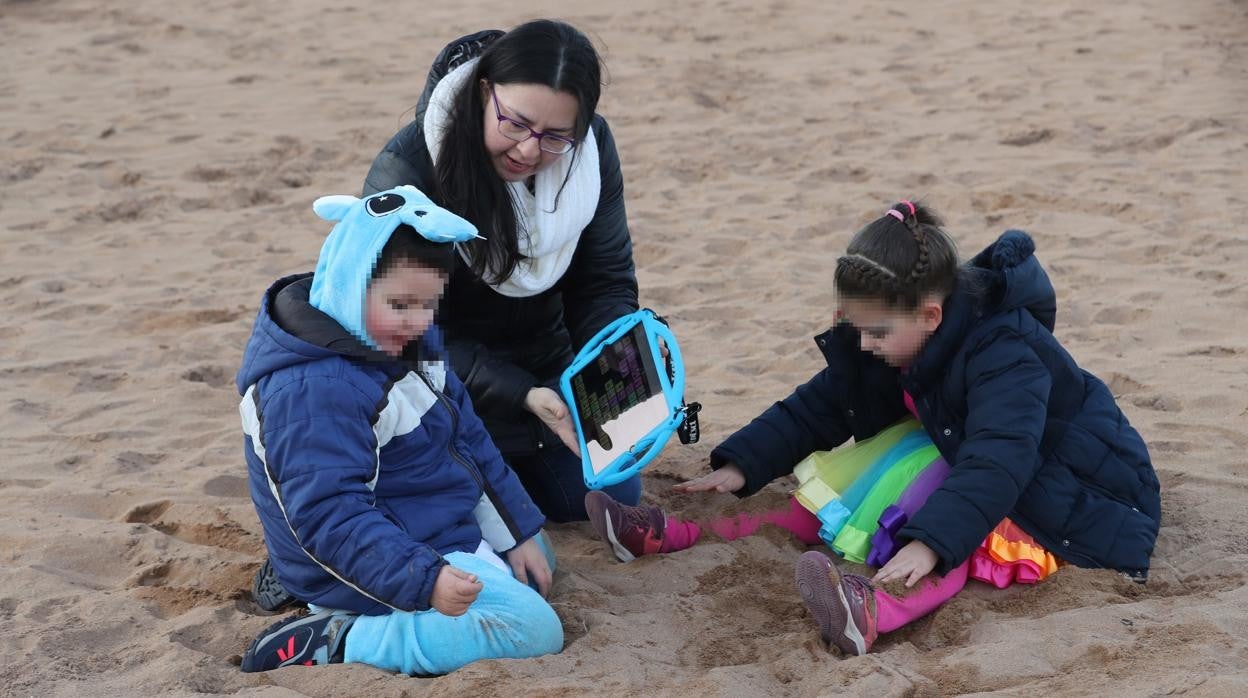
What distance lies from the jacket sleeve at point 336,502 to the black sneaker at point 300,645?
18 centimetres

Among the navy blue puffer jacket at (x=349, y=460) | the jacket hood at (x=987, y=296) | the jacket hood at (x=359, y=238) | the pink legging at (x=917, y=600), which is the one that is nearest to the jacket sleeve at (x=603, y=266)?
the navy blue puffer jacket at (x=349, y=460)

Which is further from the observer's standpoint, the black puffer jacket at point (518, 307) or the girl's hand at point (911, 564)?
the black puffer jacket at point (518, 307)

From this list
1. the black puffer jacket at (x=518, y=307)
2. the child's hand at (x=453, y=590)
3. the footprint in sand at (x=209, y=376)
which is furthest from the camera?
the footprint in sand at (x=209, y=376)

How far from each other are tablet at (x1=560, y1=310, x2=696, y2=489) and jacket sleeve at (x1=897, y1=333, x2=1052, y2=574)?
65 centimetres

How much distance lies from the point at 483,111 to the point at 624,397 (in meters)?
0.78

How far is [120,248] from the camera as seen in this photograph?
5781 mm

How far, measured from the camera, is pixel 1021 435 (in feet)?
9.71

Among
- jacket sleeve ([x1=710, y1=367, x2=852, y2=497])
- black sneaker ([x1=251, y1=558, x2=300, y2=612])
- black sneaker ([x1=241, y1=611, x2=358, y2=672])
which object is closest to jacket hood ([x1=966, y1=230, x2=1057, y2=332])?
jacket sleeve ([x1=710, y1=367, x2=852, y2=497])

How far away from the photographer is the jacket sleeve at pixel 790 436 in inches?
138

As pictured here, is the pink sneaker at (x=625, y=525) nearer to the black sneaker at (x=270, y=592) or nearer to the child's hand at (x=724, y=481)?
the child's hand at (x=724, y=481)

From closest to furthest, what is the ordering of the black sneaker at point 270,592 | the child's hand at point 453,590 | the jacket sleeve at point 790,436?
the child's hand at point 453,590
the black sneaker at point 270,592
the jacket sleeve at point 790,436

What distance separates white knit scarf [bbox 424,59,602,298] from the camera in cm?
329

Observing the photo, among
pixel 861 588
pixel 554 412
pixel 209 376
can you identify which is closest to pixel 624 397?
pixel 554 412

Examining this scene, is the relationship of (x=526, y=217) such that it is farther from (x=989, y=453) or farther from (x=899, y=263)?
(x=989, y=453)
